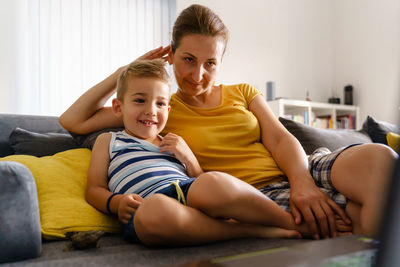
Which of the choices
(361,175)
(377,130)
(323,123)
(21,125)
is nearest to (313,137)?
(377,130)

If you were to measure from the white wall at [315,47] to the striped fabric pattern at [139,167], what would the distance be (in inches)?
127

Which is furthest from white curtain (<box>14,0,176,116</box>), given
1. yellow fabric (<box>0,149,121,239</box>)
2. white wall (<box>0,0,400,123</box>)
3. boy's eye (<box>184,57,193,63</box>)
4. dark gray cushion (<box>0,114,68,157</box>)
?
boy's eye (<box>184,57,193,63</box>)

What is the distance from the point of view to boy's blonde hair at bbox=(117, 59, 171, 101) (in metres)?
1.14

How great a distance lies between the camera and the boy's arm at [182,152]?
41.9 inches

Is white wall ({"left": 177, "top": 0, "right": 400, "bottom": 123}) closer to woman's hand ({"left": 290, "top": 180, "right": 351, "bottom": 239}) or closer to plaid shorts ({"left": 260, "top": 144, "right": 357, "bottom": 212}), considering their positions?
plaid shorts ({"left": 260, "top": 144, "right": 357, "bottom": 212})

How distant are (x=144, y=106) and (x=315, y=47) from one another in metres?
4.48

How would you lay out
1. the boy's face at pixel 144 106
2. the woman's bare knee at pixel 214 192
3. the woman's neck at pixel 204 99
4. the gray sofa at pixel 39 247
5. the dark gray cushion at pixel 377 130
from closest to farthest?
the gray sofa at pixel 39 247
the woman's bare knee at pixel 214 192
the boy's face at pixel 144 106
the woman's neck at pixel 204 99
the dark gray cushion at pixel 377 130

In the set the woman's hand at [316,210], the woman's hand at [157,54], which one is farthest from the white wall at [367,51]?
the woman's hand at [316,210]

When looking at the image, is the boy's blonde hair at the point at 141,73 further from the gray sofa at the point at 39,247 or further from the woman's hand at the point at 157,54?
the gray sofa at the point at 39,247

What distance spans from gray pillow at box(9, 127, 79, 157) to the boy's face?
1.15 feet

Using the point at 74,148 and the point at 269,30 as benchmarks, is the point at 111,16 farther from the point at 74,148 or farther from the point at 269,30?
the point at 74,148

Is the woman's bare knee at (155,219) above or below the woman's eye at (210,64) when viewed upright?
below

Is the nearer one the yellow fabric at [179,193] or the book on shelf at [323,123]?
the yellow fabric at [179,193]

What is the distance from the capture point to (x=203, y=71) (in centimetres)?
121
